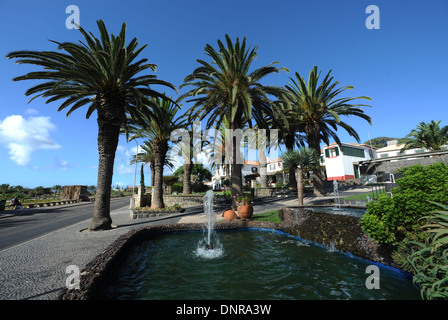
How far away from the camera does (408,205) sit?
474 centimetres

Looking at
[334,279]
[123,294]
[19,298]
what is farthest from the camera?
[334,279]

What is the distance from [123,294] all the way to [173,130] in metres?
15.4

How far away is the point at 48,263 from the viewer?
587 centimetres

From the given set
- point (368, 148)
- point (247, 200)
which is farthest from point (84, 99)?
point (368, 148)

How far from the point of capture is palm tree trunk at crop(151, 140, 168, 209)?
17234 mm

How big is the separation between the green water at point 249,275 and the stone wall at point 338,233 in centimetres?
34

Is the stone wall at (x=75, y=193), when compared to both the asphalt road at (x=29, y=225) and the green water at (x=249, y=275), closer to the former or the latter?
the asphalt road at (x=29, y=225)

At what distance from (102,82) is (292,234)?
13158 millimetres

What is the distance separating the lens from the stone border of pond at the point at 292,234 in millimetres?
4472

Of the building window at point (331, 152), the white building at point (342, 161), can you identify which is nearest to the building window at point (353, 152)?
the white building at point (342, 161)

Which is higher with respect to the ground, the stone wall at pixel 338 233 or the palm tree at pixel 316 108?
the palm tree at pixel 316 108

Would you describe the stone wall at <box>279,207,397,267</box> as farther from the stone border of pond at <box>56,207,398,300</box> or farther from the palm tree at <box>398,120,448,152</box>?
the palm tree at <box>398,120,448,152</box>

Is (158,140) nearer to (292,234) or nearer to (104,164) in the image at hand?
(104,164)
